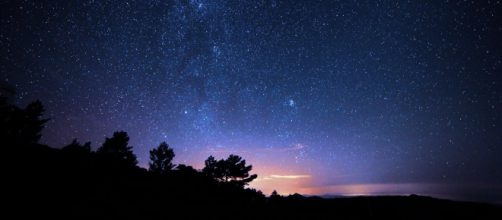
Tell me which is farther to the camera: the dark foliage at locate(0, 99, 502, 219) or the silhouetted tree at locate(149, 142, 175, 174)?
the silhouetted tree at locate(149, 142, 175, 174)

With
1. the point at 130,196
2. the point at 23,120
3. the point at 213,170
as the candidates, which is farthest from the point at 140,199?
the point at 23,120

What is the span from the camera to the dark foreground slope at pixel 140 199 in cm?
795

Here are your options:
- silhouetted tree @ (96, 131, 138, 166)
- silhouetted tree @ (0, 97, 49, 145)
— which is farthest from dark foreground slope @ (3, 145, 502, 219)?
silhouetted tree @ (0, 97, 49, 145)

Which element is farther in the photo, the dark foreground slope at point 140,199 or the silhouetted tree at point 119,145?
the silhouetted tree at point 119,145

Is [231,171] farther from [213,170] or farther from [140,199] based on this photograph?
[140,199]

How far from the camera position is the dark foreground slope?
795 centimetres

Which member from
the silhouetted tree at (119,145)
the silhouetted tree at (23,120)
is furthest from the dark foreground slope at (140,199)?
the silhouetted tree at (23,120)

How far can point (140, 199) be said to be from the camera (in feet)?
35.5

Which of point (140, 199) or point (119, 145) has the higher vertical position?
point (119, 145)

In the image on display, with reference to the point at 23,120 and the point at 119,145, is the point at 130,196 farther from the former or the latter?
the point at 23,120

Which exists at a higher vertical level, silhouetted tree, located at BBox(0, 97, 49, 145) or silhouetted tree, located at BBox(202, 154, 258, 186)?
silhouetted tree, located at BBox(0, 97, 49, 145)

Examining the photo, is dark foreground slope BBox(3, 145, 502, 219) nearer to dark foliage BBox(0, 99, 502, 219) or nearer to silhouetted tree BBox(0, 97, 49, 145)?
dark foliage BBox(0, 99, 502, 219)

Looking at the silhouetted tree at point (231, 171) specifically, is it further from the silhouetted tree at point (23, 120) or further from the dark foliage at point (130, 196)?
the silhouetted tree at point (23, 120)

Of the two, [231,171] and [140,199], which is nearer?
[140,199]
